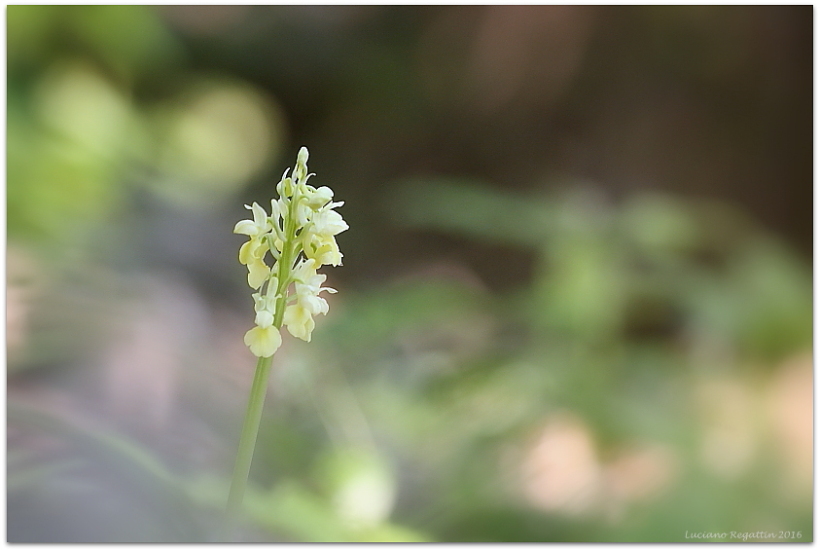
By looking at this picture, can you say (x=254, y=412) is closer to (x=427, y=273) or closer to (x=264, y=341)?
(x=264, y=341)

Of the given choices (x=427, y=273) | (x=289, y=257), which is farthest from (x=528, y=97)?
(x=289, y=257)

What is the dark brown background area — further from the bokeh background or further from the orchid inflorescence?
the orchid inflorescence

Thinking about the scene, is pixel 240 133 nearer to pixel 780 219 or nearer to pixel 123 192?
pixel 123 192

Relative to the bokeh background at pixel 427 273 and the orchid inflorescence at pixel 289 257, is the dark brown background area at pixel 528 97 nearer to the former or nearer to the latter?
the bokeh background at pixel 427 273

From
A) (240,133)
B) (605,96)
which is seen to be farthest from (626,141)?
(240,133)

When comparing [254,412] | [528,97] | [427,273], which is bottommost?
[254,412]

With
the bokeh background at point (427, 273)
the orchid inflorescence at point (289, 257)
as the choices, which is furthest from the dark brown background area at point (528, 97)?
the orchid inflorescence at point (289, 257)
